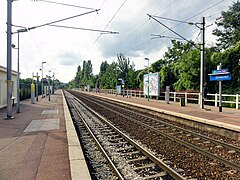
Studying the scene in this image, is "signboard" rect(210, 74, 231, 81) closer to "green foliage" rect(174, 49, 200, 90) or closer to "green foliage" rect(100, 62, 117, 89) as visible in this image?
"green foliage" rect(174, 49, 200, 90)

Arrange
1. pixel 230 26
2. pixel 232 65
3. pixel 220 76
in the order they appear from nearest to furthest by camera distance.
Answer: pixel 220 76
pixel 232 65
pixel 230 26

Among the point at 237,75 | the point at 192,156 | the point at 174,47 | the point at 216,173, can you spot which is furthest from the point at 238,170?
the point at 174,47

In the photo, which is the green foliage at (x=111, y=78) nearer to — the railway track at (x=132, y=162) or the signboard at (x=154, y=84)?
the signboard at (x=154, y=84)

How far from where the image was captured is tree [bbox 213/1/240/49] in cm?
3724

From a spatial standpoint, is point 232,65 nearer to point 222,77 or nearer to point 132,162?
point 222,77

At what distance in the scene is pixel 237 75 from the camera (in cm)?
2764

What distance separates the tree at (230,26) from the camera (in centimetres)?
3724

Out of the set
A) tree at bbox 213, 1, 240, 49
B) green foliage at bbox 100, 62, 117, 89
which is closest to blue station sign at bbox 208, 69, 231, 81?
tree at bbox 213, 1, 240, 49

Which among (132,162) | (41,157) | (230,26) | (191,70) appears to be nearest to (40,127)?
(41,157)

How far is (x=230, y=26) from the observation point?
127 feet

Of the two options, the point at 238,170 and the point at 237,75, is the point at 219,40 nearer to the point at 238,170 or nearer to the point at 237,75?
the point at 237,75

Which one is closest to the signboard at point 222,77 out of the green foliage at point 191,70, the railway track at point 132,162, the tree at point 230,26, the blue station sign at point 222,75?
the blue station sign at point 222,75

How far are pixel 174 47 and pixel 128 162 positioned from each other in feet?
163

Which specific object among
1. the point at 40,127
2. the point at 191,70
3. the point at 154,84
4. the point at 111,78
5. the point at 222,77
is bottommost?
the point at 40,127
